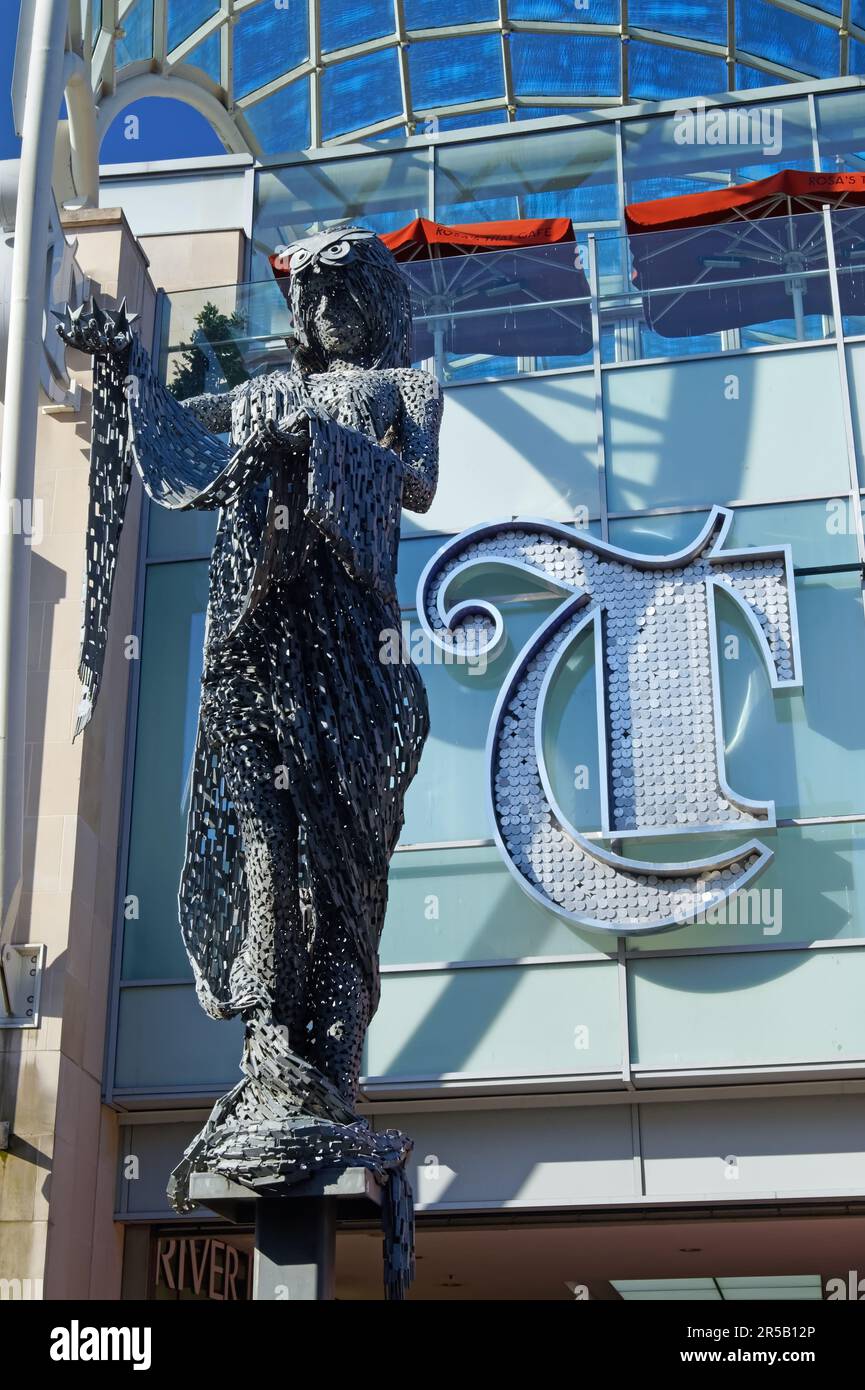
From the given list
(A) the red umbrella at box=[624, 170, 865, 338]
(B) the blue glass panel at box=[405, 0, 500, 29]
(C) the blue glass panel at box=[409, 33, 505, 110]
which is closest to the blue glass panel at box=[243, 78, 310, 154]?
(C) the blue glass panel at box=[409, 33, 505, 110]

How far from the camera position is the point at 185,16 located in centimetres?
2098

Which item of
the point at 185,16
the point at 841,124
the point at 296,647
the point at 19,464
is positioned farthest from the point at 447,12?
the point at 296,647

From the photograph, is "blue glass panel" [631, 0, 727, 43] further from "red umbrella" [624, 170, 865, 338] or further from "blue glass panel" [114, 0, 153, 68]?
"red umbrella" [624, 170, 865, 338]

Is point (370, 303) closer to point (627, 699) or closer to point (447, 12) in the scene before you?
point (627, 699)

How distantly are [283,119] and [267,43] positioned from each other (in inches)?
38.6

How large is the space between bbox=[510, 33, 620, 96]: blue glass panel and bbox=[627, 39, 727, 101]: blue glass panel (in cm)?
25

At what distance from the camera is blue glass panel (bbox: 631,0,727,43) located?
20.6m

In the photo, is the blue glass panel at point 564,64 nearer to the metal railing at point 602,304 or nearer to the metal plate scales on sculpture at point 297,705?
the metal railing at point 602,304

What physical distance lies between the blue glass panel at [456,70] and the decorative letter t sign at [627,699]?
1106cm

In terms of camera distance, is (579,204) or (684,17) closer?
(579,204)

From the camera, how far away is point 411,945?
37.8ft

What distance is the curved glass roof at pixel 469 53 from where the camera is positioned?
67.7ft
